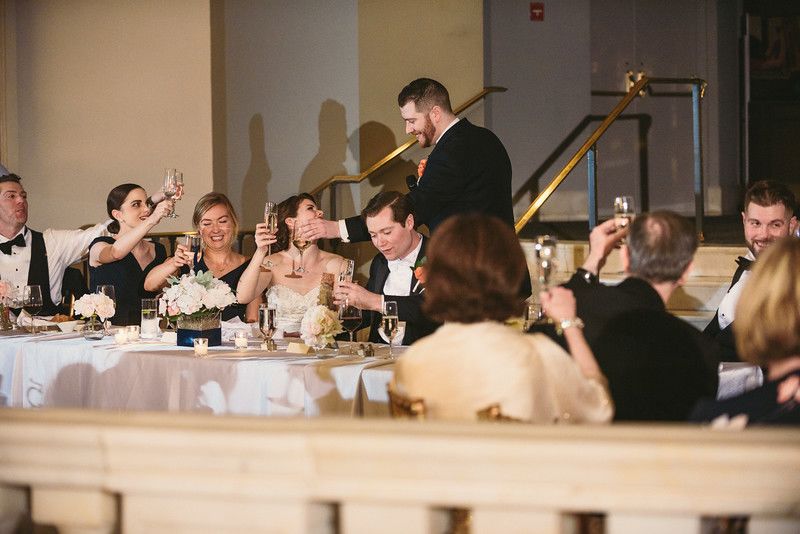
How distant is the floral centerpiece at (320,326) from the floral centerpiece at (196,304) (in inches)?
16.7

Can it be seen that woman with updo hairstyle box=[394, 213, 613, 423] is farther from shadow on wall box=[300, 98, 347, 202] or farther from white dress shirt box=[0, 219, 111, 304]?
shadow on wall box=[300, 98, 347, 202]

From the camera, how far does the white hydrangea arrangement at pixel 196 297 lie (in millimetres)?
3994

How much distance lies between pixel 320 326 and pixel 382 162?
153 inches

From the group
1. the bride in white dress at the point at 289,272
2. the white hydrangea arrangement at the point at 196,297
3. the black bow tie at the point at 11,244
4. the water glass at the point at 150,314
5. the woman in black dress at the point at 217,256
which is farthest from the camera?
the black bow tie at the point at 11,244

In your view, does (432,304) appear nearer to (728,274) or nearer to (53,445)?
(53,445)

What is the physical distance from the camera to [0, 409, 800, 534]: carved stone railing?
130 cm

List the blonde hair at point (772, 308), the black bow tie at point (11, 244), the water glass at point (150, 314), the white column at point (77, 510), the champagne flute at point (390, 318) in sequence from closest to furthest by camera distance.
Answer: the white column at point (77, 510)
the blonde hair at point (772, 308)
the champagne flute at point (390, 318)
the water glass at point (150, 314)
the black bow tie at point (11, 244)

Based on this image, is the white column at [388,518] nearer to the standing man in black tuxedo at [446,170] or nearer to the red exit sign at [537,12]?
the standing man in black tuxedo at [446,170]

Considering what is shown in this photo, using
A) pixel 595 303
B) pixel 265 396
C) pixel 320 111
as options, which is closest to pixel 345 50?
pixel 320 111

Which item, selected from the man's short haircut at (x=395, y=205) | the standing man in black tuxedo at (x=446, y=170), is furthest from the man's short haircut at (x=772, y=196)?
the man's short haircut at (x=395, y=205)

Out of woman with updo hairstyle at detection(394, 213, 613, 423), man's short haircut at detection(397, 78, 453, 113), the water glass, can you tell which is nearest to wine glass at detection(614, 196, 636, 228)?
woman with updo hairstyle at detection(394, 213, 613, 423)

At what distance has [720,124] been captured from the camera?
9.13 metres

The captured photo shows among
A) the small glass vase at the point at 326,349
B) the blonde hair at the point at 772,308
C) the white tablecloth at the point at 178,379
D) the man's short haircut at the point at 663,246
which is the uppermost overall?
the man's short haircut at the point at 663,246

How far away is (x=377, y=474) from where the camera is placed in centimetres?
139
